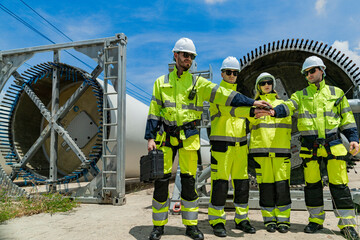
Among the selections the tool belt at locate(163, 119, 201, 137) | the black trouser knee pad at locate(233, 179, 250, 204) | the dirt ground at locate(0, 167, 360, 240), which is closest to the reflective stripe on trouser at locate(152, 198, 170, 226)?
the dirt ground at locate(0, 167, 360, 240)

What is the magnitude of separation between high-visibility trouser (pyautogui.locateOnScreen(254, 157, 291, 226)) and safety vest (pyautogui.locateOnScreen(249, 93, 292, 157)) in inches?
3.7

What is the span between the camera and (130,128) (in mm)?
7332

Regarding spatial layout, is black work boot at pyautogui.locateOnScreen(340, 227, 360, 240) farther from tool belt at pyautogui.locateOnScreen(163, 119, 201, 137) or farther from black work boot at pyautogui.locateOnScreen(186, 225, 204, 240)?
tool belt at pyautogui.locateOnScreen(163, 119, 201, 137)

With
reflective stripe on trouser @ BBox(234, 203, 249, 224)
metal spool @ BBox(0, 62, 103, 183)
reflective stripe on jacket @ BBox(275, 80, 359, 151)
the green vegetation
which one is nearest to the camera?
reflective stripe on jacket @ BBox(275, 80, 359, 151)

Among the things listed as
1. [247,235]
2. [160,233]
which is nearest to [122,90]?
[160,233]

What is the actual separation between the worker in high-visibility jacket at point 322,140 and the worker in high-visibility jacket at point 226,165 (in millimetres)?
549

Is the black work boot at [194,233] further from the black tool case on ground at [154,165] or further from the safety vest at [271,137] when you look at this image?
the safety vest at [271,137]

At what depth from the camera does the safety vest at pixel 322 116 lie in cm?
346

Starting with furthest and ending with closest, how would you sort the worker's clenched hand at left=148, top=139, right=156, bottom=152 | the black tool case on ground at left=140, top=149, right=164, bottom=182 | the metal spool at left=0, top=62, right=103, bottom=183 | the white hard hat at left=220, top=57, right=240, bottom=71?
1. the metal spool at left=0, top=62, right=103, bottom=183
2. the white hard hat at left=220, top=57, right=240, bottom=71
3. the worker's clenched hand at left=148, top=139, right=156, bottom=152
4. the black tool case on ground at left=140, top=149, right=164, bottom=182

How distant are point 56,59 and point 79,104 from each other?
136 centimetres

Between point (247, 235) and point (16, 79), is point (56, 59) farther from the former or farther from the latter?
point (247, 235)

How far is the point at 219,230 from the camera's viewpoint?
3273 mm

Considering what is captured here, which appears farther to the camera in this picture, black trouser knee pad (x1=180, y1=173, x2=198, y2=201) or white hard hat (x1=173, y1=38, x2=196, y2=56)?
white hard hat (x1=173, y1=38, x2=196, y2=56)

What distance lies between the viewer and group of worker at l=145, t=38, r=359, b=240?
10.8 feet
